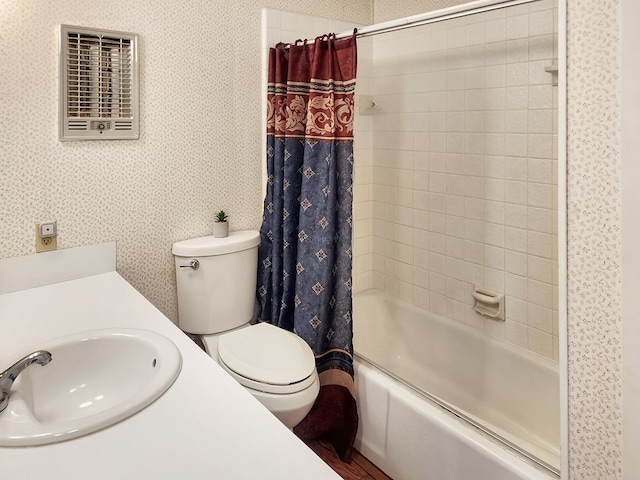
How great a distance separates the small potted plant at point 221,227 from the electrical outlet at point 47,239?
599 mm

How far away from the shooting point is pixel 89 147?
1.74 m

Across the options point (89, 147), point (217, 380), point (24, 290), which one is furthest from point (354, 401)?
point (89, 147)

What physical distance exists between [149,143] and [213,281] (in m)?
0.60

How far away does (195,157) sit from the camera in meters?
2.00

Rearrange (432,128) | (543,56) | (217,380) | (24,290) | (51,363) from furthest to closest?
(432,128)
(543,56)
(24,290)
(51,363)
(217,380)

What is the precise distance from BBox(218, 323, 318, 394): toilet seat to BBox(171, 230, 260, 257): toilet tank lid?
1.10ft

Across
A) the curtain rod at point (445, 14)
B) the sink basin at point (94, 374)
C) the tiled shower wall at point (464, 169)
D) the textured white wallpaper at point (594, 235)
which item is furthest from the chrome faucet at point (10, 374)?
the tiled shower wall at point (464, 169)

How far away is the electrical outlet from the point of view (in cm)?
166

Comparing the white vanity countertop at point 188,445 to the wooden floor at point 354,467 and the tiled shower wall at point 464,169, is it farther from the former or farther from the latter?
the tiled shower wall at point 464,169

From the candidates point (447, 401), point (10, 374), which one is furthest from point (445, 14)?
point (447, 401)

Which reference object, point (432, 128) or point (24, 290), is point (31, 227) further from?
point (432, 128)

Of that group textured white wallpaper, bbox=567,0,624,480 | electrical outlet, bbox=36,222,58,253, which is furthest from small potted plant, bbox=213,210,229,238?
textured white wallpaper, bbox=567,0,624,480

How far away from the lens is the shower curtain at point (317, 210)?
6.20ft

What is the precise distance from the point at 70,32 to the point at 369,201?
1.64 meters
